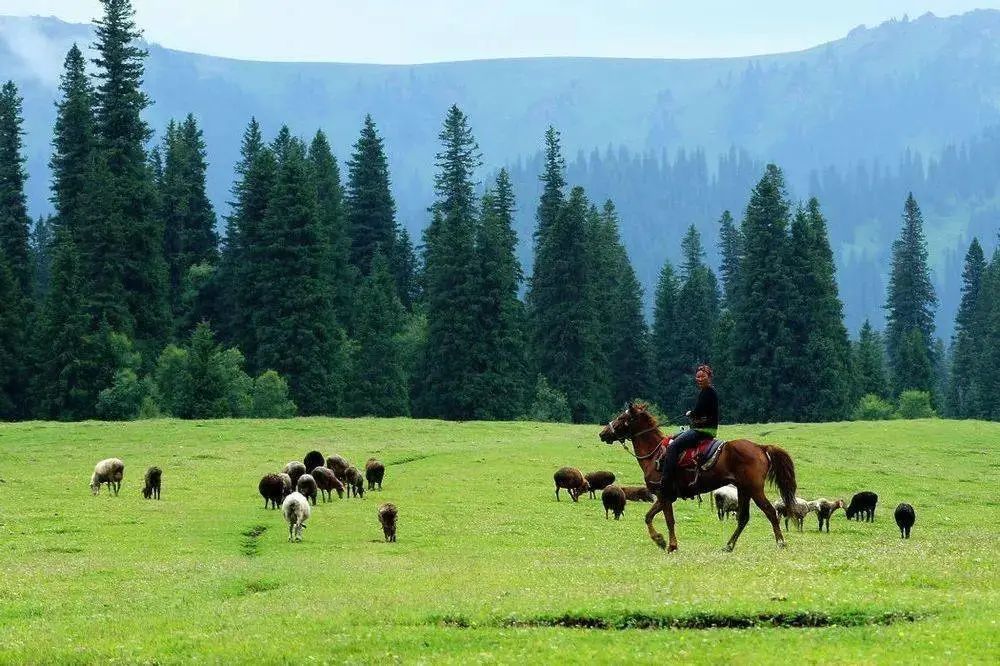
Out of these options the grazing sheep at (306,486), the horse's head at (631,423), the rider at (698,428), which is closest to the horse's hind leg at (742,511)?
the rider at (698,428)

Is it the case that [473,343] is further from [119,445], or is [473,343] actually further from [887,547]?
[887,547]

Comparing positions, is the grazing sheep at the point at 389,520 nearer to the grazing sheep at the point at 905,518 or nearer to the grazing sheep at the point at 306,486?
the grazing sheep at the point at 306,486

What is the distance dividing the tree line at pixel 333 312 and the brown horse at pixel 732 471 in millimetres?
60190

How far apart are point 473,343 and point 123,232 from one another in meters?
30.9

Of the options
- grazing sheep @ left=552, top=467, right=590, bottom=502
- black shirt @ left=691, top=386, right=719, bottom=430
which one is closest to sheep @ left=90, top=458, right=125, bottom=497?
grazing sheep @ left=552, top=467, right=590, bottom=502

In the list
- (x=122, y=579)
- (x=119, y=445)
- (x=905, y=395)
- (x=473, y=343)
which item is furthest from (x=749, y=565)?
(x=905, y=395)

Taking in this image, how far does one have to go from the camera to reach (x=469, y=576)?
81.0 ft

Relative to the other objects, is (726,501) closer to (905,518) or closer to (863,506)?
(905,518)

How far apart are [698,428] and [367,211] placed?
114181 mm

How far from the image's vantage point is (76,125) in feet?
377

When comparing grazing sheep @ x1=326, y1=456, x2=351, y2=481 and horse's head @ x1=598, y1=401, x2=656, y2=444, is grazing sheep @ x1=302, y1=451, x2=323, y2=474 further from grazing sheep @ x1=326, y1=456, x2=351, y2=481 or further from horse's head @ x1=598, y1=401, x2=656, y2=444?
horse's head @ x1=598, y1=401, x2=656, y2=444

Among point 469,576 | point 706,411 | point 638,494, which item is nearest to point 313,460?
point 638,494

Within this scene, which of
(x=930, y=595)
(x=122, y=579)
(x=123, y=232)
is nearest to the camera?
(x=930, y=595)

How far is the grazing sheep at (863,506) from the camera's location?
43562 mm
